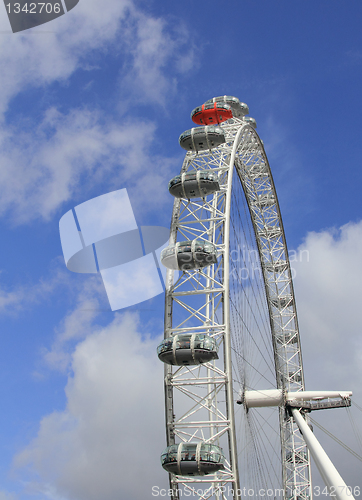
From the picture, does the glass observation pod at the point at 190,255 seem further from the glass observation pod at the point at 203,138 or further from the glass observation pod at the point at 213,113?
the glass observation pod at the point at 213,113

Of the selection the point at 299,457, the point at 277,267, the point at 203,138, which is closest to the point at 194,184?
the point at 203,138

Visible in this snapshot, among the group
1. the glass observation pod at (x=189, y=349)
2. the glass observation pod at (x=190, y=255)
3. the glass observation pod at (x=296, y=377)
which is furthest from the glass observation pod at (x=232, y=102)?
the glass observation pod at (x=296, y=377)

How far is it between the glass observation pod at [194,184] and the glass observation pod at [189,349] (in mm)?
9345

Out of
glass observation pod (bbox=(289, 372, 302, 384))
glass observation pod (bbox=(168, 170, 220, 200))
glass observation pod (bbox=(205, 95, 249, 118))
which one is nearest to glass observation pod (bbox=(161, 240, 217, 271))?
glass observation pod (bbox=(168, 170, 220, 200))

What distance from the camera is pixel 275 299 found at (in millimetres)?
→ 46656

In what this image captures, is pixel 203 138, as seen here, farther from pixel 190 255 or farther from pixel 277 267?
pixel 277 267

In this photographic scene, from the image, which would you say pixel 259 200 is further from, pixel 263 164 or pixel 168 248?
pixel 168 248

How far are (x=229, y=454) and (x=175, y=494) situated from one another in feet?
11.3

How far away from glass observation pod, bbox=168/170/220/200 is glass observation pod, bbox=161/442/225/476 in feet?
46.1

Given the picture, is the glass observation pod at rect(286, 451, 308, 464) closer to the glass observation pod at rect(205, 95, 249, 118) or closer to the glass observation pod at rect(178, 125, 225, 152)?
the glass observation pod at rect(178, 125, 225, 152)

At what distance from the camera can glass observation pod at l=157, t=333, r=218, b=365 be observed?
911 inches

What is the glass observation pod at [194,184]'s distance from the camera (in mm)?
28922

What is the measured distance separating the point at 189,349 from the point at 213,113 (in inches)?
751

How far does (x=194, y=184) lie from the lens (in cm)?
2912
